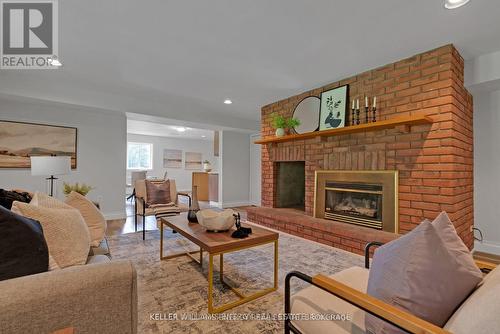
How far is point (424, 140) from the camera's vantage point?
8.32 ft

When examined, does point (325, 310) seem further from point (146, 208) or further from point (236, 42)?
point (146, 208)

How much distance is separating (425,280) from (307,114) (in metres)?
3.26

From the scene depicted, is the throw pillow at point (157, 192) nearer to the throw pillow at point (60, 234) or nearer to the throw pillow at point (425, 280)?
the throw pillow at point (60, 234)

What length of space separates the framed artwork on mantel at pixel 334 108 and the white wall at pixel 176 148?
5.72 metres

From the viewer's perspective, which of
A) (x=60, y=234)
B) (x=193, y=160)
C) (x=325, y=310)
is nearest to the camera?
(x=325, y=310)

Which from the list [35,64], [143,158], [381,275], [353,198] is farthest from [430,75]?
[143,158]

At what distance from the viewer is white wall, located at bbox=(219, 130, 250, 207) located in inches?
244

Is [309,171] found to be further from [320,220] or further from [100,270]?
[100,270]

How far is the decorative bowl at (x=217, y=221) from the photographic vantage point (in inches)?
77.9

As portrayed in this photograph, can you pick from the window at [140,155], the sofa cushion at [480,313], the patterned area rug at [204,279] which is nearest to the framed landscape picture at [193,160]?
the window at [140,155]

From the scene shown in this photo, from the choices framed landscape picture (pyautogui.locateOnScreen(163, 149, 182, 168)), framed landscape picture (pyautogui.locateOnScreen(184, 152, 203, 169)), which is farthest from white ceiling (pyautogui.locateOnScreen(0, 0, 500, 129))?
framed landscape picture (pyautogui.locateOnScreen(184, 152, 203, 169))

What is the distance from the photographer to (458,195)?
2482 millimetres

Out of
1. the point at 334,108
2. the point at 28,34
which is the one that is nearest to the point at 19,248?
the point at 28,34

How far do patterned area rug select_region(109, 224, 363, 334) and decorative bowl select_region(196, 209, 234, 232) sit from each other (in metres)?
0.50
